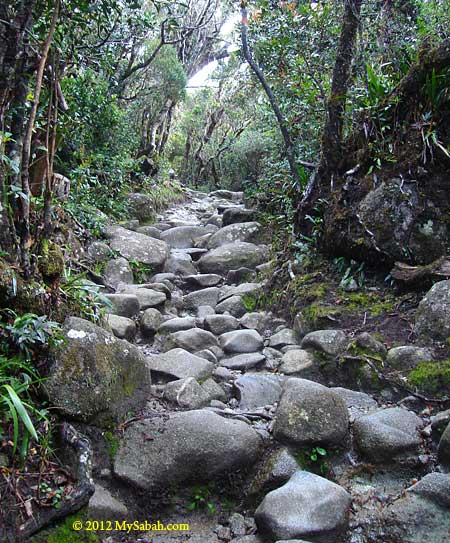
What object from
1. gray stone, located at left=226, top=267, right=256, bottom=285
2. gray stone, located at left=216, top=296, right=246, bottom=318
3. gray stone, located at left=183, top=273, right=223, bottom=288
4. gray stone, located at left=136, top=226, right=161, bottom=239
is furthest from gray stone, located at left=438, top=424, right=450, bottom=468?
gray stone, located at left=136, top=226, right=161, bottom=239

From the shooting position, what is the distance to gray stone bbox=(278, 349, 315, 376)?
400 cm

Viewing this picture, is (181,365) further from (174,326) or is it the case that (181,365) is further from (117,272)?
(117,272)

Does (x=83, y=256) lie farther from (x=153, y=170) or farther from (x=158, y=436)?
(x=153, y=170)

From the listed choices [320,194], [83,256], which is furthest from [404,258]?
[83,256]

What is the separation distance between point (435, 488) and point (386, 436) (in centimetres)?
45

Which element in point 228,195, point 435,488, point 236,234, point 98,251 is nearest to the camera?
point 435,488

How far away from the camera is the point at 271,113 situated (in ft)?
29.4

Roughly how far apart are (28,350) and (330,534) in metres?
1.87

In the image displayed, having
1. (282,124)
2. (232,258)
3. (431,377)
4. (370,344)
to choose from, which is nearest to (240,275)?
(232,258)

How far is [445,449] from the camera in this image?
281cm

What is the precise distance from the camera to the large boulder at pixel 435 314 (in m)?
3.66

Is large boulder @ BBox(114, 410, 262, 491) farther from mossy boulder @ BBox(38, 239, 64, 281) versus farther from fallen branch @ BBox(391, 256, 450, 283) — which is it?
fallen branch @ BBox(391, 256, 450, 283)

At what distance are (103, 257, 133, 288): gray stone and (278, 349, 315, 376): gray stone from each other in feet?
9.14

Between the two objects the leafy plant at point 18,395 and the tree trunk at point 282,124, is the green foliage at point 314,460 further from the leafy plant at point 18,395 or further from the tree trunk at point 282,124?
the tree trunk at point 282,124
